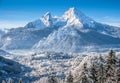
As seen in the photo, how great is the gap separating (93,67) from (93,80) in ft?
10.7

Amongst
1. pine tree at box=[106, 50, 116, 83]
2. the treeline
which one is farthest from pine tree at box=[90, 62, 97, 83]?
pine tree at box=[106, 50, 116, 83]

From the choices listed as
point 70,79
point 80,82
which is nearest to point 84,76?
point 80,82

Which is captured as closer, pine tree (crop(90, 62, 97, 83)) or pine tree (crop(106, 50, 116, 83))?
pine tree (crop(106, 50, 116, 83))

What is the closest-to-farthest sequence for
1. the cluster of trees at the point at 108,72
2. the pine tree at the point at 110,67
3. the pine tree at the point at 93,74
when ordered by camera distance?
1. the cluster of trees at the point at 108,72
2. the pine tree at the point at 110,67
3. the pine tree at the point at 93,74

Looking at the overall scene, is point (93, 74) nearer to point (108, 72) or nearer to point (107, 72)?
point (107, 72)

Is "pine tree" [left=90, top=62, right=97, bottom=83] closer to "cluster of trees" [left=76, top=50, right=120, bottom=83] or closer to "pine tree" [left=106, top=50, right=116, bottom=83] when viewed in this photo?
"cluster of trees" [left=76, top=50, right=120, bottom=83]

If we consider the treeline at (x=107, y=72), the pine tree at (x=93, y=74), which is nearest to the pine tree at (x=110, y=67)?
the treeline at (x=107, y=72)

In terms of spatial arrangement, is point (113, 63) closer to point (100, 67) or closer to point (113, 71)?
point (113, 71)

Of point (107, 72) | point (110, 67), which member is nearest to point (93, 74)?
point (107, 72)

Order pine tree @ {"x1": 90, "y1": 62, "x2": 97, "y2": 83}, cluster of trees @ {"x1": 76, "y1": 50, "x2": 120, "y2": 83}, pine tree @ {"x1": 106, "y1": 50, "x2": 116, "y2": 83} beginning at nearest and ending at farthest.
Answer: cluster of trees @ {"x1": 76, "y1": 50, "x2": 120, "y2": 83} < pine tree @ {"x1": 106, "y1": 50, "x2": 116, "y2": 83} < pine tree @ {"x1": 90, "y1": 62, "x2": 97, "y2": 83}

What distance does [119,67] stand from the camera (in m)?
84.2

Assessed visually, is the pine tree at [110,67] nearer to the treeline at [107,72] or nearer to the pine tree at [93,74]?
the treeline at [107,72]

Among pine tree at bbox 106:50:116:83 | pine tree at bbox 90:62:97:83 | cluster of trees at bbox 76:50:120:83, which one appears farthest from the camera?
pine tree at bbox 90:62:97:83

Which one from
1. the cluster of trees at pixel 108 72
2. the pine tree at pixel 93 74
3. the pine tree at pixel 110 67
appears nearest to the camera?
the cluster of trees at pixel 108 72
